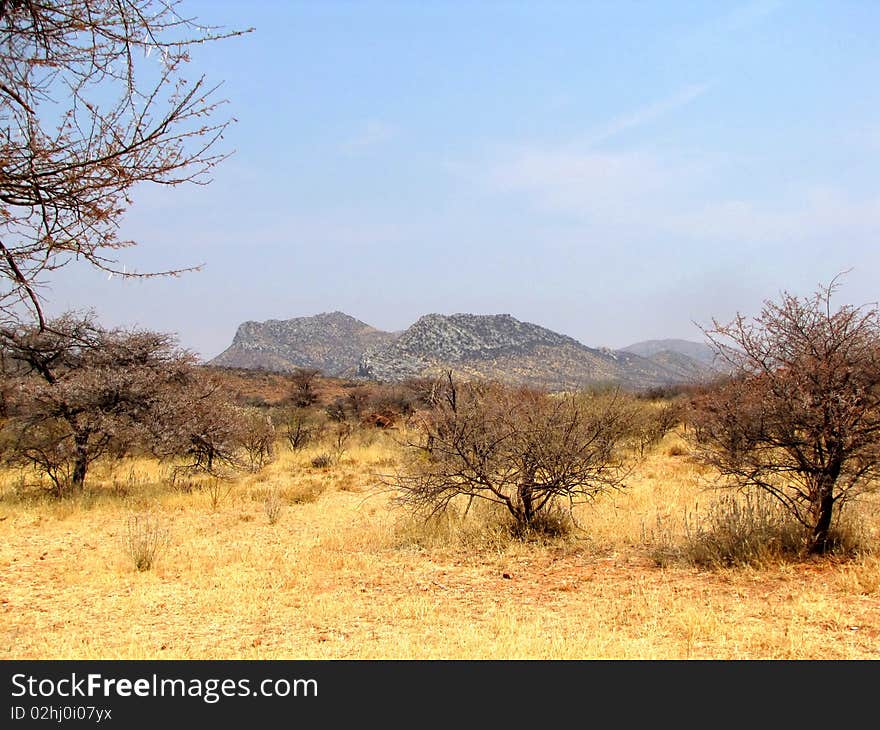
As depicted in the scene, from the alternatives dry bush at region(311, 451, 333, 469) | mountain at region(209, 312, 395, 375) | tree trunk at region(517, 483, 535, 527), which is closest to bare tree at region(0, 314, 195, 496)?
dry bush at region(311, 451, 333, 469)

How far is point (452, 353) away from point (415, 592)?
70250 millimetres

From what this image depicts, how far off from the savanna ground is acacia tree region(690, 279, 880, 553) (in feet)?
2.93

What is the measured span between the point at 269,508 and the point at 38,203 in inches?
384

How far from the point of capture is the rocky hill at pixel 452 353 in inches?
2805

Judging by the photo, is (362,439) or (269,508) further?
(362,439)

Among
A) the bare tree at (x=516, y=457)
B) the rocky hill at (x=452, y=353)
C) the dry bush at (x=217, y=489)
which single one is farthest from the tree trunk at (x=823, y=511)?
the rocky hill at (x=452, y=353)

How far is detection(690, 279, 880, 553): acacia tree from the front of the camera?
24.5ft

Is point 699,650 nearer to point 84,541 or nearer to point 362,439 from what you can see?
point 84,541

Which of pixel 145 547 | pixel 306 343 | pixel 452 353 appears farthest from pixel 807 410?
pixel 306 343

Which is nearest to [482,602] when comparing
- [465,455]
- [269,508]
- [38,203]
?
[465,455]

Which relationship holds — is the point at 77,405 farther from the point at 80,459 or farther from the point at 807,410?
the point at 807,410

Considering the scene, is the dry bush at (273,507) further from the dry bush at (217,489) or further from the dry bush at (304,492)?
the dry bush at (217,489)

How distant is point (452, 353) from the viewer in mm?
77438

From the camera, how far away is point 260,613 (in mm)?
6508
